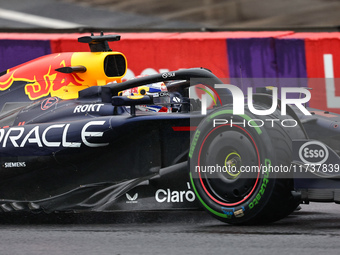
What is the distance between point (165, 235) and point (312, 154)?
109cm

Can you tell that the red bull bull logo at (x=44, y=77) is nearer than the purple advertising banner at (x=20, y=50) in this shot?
Yes

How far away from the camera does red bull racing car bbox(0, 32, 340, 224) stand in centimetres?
510

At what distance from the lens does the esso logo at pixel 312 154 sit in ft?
16.6

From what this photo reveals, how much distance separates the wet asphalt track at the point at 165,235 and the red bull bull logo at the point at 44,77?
3.61 ft

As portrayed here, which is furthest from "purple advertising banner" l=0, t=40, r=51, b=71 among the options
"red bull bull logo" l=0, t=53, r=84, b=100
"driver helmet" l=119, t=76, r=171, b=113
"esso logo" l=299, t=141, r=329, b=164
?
"esso logo" l=299, t=141, r=329, b=164

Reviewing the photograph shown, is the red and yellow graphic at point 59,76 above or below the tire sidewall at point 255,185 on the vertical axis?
above

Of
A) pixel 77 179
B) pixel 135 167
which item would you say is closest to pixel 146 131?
pixel 135 167

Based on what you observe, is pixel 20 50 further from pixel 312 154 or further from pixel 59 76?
pixel 312 154

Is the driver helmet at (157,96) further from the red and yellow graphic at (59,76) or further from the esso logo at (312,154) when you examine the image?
the esso logo at (312,154)

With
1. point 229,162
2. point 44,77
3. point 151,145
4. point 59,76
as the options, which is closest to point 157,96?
point 151,145

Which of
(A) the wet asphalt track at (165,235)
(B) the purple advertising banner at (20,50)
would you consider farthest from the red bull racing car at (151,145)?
(B) the purple advertising banner at (20,50)

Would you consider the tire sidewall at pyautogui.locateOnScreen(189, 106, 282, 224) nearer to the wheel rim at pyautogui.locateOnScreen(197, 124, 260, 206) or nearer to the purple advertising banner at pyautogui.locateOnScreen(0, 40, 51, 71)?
the wheel rim at pyautogui.locateOnScreen(197, 124, 260, 206)

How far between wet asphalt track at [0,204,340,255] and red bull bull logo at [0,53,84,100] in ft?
3.61

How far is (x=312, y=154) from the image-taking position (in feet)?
16.6
